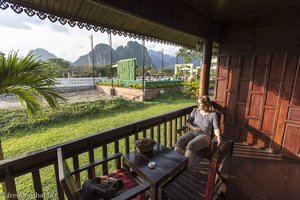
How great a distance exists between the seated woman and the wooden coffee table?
460mm

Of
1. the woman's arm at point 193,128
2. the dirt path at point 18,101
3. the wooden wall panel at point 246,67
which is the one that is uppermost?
the wooden wall panel at point 246,67

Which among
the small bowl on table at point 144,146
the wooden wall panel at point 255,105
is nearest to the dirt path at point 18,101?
the small bowl on table at point 144,146

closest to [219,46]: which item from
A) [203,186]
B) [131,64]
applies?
[203,186]

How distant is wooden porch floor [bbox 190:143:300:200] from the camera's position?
6.11 ft

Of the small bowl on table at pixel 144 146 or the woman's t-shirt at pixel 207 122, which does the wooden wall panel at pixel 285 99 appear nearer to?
the woman's t-shirt at pixel 207 122

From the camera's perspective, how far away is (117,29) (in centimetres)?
237

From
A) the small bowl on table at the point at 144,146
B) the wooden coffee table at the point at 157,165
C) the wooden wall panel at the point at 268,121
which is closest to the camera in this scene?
the wooden coffee table at the point at 157,165

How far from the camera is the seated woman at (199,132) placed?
7.09 ft

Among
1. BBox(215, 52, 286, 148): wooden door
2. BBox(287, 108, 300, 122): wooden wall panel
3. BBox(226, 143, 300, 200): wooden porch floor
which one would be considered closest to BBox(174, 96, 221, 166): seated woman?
BBox(226, 143, 300, 200): wooden porch floor

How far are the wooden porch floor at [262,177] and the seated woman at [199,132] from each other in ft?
2.01

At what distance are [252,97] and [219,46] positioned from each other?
135 cm

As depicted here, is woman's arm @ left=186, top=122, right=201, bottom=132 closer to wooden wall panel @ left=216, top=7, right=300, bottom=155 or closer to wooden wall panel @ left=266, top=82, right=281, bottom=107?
wooden wall panel @ left=216, top=7, right=300, bottom=155

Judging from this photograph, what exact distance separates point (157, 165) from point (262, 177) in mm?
1746

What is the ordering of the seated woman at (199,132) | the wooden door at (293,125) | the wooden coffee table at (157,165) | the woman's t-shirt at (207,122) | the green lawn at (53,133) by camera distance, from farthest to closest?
the green lawn at (53,133), the wooden door at (293,125), the woman's t-shirt at (207,122), the seated woman at (199,132), the wooden coffee table at (157,165)
